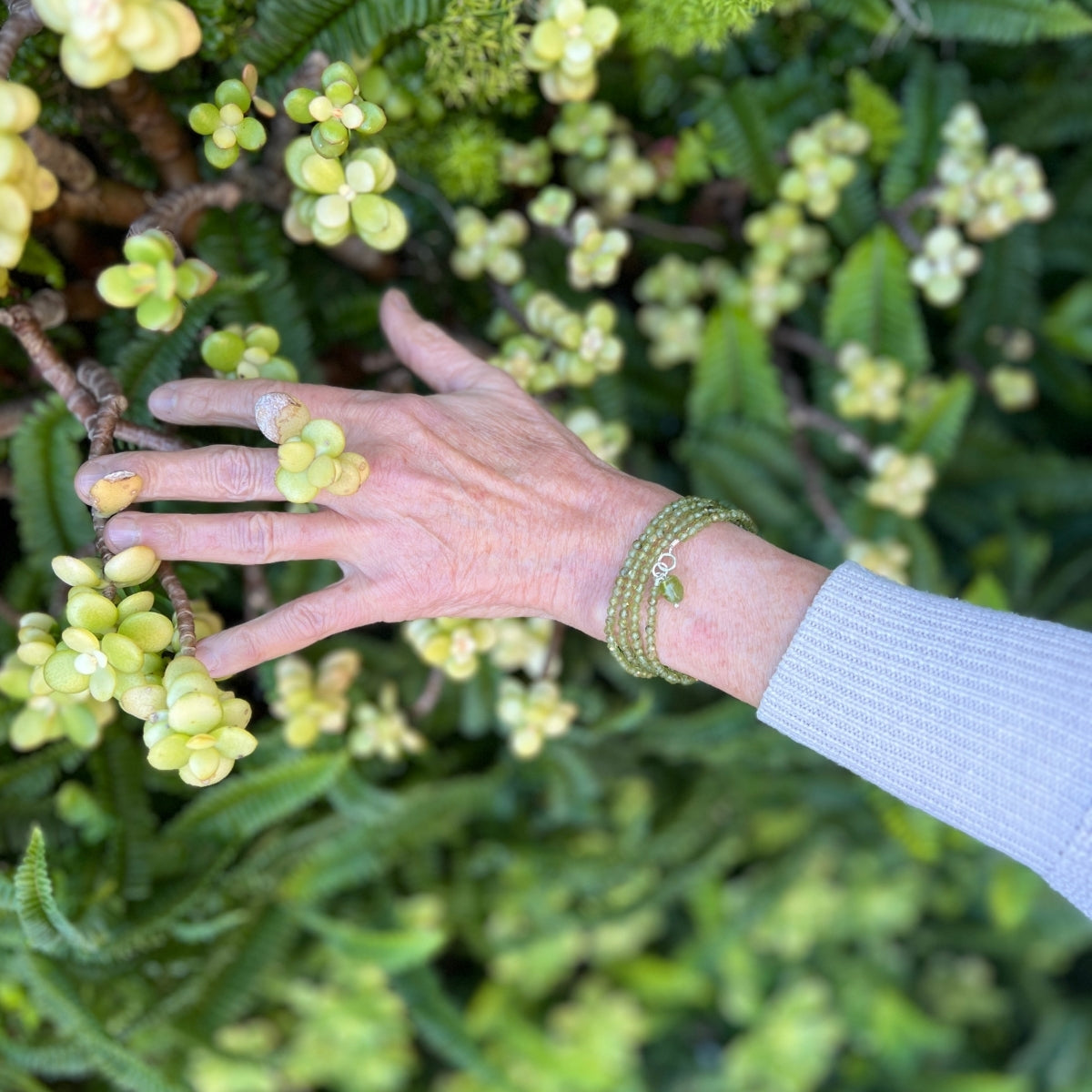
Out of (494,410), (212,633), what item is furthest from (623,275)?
(212,633)

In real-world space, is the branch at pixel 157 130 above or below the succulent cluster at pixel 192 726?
above

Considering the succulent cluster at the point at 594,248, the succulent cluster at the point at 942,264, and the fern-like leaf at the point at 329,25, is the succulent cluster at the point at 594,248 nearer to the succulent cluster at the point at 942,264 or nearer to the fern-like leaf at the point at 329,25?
the fern-like leaf at the point at 329,25

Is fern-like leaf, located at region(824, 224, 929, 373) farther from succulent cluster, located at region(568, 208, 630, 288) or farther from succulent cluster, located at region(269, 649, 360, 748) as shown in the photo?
succulent cluster, located at region(269, 649, 360, 748)

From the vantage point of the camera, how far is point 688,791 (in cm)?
220

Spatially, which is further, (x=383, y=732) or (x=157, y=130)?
(x=383, y=732)

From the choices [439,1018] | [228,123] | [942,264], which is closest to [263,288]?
[228,123]

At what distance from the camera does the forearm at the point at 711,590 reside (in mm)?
1146

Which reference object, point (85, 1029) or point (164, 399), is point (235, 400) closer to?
point (164, 399)

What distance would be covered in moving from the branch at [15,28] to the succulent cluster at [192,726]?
2.01 ft

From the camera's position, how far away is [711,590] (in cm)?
114

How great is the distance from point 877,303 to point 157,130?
4.14 feet

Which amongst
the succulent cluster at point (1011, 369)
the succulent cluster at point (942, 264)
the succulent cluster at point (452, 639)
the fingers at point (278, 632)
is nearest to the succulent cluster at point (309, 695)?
the succulent cluster at point (452, 639)

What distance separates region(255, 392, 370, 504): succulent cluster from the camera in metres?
0.90

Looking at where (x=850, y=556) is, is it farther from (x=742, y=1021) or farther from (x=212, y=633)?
(x=742, y=1021)
